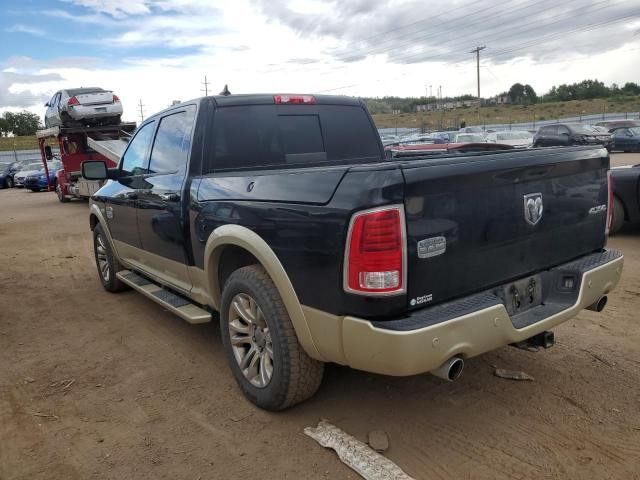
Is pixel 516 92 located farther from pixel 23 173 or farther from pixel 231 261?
pixel 231 261

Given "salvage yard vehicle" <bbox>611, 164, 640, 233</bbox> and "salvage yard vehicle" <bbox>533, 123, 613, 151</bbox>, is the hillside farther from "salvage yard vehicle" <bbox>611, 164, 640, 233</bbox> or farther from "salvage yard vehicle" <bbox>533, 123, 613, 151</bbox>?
"salvage yard vehicle" <bbox>611, 164, 640, 233</bbox>

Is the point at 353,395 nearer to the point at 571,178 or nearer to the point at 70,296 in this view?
the point at 571,178

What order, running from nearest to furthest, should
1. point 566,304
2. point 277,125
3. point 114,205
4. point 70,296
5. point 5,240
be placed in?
point 566,304
point 277,125
point 114,205
point 70,296
point 5,240

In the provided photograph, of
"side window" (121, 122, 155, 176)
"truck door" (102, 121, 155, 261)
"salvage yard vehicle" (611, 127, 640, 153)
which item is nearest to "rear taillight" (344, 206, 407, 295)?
"truck door" (102, 121, 155, 261)

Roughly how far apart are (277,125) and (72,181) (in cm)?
1554

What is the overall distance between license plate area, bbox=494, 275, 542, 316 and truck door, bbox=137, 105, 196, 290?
2.23 m

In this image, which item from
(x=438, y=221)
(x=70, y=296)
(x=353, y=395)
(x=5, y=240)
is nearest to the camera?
(x=438, y=221)

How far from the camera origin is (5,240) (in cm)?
1083

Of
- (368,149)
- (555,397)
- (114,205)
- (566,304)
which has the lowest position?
(555,397)

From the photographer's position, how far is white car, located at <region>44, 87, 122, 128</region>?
54.1 ft

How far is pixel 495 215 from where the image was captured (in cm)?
283

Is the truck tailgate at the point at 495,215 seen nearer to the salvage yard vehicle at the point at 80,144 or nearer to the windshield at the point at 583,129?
the salvage yard vehicle at the point at 80,144

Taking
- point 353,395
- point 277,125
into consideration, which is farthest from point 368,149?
point 353,395

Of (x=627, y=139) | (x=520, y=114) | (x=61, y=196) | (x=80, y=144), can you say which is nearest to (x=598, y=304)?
(x=80, y=144)
